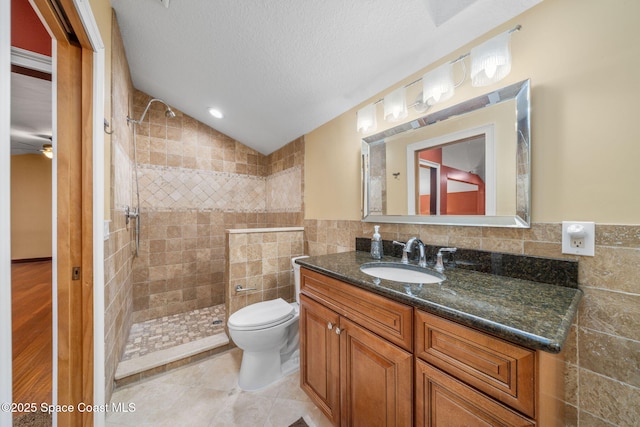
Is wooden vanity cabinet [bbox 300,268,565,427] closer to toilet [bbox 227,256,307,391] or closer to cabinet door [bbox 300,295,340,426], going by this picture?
cabinet door [bbox 300,295,340,426]

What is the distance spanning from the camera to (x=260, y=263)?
2094mm

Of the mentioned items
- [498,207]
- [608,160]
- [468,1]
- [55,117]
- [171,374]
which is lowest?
[171,374]

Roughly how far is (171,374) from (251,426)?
2.74 feet

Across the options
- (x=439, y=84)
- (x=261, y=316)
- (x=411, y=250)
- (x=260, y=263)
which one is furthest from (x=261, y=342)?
(x=439, y=84)

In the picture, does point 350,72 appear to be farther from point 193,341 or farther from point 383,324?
point 193,341

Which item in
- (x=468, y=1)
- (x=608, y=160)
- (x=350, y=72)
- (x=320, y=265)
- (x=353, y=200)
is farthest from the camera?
(x=353, y=200)

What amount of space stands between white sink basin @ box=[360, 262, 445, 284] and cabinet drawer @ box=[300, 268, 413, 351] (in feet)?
0.60

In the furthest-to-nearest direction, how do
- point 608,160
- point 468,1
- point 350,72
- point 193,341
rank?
point 193,341 → point 350,72 → point 468,1 → point 608,160

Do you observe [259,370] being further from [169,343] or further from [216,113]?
[216,113]

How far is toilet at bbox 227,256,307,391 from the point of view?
58.5 inches

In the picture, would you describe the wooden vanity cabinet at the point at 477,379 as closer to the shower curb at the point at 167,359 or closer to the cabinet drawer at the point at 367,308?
the cabinet drawer at the point at 367,308

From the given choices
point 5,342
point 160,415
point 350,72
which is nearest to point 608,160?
point 350,72

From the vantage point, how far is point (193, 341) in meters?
1.93

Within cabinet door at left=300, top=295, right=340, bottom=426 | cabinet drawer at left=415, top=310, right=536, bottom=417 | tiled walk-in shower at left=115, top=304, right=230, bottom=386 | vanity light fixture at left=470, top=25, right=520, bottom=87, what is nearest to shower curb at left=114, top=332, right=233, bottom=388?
tiled walk-in shower at left=115, top=304, right=230, bottom=386
